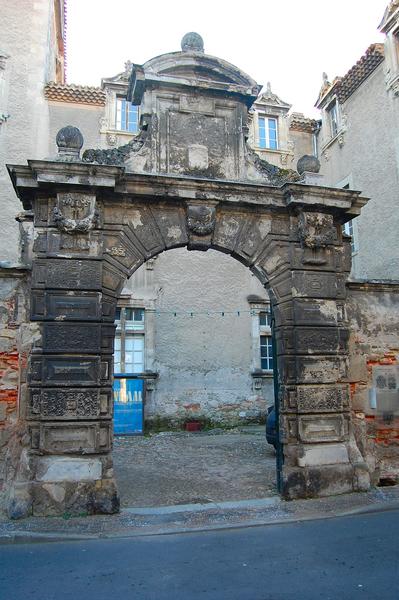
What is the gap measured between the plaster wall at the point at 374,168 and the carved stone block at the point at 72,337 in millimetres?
8865

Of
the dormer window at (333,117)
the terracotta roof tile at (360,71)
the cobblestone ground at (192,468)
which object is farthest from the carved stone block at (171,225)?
the dormer window at (333,117)

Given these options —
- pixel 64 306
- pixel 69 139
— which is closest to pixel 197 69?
pixel 69 139

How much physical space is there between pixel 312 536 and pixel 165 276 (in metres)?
10.6

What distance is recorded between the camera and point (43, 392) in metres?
5.90

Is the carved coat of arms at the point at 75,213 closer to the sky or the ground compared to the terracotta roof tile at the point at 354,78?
closer to the ground

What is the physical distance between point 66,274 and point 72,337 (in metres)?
0.78

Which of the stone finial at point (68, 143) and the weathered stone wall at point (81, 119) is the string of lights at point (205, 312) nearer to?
the weathered stone wall at point (81, 119)

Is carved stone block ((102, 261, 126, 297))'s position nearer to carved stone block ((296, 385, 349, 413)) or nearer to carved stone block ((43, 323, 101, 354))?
carved stone block ((43, 323, 101, 354))

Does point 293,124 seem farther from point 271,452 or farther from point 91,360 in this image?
point 91,360

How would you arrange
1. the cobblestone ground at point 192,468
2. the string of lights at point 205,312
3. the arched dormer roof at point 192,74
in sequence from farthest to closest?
the string of lights at point 205,312, the arched dormer roof at point 192,74, the cobblestone ground at point 192,468

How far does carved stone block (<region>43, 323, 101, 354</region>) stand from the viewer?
6.01 m

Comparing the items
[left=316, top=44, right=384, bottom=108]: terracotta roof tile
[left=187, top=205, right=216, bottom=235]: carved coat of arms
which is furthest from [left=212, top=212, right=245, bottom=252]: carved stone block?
[left=316, top=44, right=384, bottom=108]: terracotta roof tile

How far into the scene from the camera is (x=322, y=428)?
6.62 metres

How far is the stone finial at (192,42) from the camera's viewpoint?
7.48 metres
